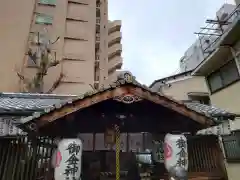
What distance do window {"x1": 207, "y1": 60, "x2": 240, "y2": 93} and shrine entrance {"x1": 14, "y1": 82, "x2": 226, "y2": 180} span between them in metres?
7.07

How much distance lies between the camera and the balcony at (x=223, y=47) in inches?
507

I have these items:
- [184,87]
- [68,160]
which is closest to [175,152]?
[68,160]

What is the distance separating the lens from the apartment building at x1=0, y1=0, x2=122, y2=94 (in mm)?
24359

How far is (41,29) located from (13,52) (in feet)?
14.2

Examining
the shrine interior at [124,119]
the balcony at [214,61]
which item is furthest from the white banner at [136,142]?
the balcony at [214,61]

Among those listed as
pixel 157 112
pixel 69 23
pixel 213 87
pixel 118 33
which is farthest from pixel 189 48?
pixel 157 112

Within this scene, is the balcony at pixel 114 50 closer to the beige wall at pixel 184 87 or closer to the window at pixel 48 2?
the window at pixel 48 2

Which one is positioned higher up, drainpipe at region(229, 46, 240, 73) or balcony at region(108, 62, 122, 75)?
balcony at region(108, 62, 122, 75)

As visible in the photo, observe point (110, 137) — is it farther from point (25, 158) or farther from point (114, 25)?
point (114, 25)

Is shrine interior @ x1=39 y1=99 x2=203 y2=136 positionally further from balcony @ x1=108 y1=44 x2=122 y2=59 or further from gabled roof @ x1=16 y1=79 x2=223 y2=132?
balcony @ x1=108 y1=44 x2=122 y2=59

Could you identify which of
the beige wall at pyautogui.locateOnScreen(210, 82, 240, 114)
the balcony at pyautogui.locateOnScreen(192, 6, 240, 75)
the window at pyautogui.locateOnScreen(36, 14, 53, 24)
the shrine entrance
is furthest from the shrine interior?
the window at pyautogui.locateOnScreen(36, 14, 53, 24)

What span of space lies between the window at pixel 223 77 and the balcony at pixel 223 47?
1.35ft

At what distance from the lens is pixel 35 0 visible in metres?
27.8

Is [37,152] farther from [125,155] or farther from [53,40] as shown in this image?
[53,40]
